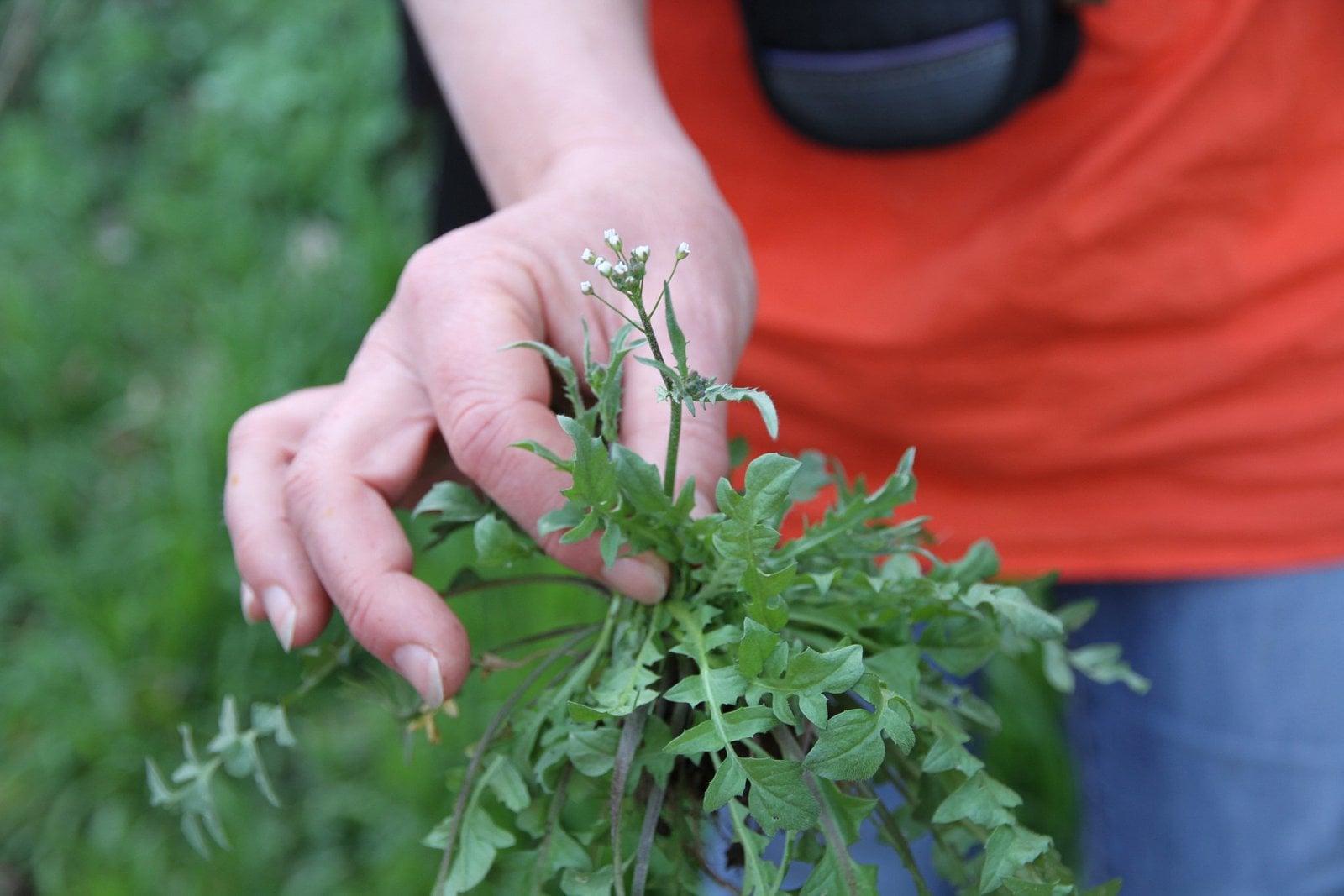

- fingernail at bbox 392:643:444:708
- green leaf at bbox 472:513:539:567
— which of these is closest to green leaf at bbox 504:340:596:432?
green leaf at bbox 472:513:539:567

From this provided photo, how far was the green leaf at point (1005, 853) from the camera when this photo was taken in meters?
0.72

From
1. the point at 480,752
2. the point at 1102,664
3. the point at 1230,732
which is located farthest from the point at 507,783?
the point at 1230,732

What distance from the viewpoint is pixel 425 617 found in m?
0.86

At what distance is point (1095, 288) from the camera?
1.29 m

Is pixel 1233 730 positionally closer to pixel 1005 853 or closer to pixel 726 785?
pixel 1005 853

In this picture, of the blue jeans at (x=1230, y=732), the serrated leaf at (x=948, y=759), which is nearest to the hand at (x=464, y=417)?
the serrated leaf at (x=948, y=759)

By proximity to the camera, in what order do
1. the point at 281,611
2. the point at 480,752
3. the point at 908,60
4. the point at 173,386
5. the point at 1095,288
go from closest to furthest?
the point at 480,752 → the point at 281,611 → the point at 908,60 → the point at 1095,288 → the point at 173,386

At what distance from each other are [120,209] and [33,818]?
187 centimetres

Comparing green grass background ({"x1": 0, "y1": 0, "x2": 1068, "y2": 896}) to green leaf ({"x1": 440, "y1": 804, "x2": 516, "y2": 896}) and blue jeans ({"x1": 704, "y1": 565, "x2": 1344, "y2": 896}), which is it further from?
blue jeans ({"x1": 704, "y1": 565, "x2": 1344, "y2": 896})

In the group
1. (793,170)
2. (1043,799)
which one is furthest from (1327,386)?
(1043,799)

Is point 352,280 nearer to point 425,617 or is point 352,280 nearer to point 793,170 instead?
point 793,170

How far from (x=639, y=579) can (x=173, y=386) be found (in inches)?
89.3

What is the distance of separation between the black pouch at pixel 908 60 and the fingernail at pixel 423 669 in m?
0.67

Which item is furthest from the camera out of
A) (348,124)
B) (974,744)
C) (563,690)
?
(348,124)
